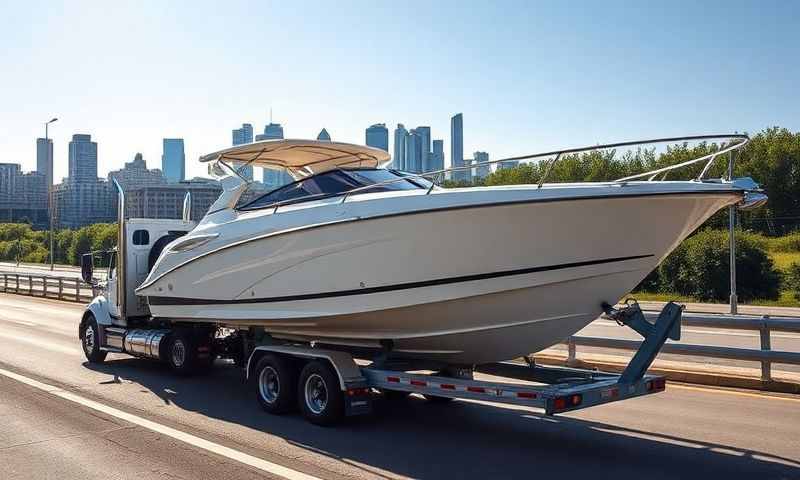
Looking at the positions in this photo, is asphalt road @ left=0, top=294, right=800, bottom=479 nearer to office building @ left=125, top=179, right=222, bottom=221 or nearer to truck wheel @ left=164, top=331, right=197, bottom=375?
truck wheel @ left=164, top=331, right=197, bottom=375

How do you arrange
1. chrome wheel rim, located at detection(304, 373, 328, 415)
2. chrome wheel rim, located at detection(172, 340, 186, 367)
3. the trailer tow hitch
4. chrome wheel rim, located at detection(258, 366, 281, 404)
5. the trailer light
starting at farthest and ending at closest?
1. chrome wheel rim, located at detection(172, 340, 186, 367)
2. chrome wheel rim, located at detection(258, 366, 281, 404)
3. chrome wheel rim, located at detection(304, 373, 328, 415)
4. the trailer light
5. the trailer tow hitch

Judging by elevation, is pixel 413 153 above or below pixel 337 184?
above

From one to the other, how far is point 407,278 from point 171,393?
4.35m

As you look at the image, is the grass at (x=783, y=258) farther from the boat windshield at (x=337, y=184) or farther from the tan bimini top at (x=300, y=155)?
the boat windshield at (x=337, y=184)

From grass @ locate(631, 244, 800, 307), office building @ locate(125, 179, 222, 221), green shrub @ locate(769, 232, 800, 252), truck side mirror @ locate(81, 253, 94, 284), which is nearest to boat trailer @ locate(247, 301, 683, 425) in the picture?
office building @ locate(125, 179, 222, 221)

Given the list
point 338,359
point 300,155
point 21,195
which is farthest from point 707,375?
point 21,195

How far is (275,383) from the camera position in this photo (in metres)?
8.53

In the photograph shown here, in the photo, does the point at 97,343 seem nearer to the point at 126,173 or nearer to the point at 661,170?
the point at 661,170

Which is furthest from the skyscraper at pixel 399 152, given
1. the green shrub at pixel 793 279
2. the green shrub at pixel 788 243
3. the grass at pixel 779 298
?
the green shrub at pixel 788 243

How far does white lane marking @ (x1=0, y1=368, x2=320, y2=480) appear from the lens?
6.04 m

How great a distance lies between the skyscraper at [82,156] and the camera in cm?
13818

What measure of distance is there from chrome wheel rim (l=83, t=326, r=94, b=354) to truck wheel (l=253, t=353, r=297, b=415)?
497 cm

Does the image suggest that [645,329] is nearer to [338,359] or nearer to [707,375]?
[338,359]

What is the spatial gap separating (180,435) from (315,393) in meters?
1.49
